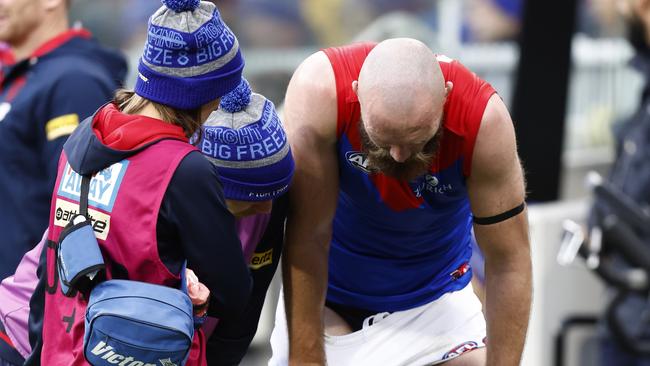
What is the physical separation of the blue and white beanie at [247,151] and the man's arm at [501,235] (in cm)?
55

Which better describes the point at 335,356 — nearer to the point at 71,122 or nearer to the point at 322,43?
the point at 71,122

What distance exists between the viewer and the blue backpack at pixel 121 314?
3.23 metres

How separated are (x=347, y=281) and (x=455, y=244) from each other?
374 mm

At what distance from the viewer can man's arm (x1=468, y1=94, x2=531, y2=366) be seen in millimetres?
3762

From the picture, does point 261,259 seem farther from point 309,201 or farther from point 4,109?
point 4,109

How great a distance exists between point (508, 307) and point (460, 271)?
44 centimetres

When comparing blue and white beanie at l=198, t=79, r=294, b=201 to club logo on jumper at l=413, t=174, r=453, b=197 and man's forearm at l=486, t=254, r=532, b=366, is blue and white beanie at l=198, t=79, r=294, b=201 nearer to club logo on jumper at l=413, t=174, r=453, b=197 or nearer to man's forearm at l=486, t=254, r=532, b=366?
club logo on jumper at l=413, t=174, r=453, b=197

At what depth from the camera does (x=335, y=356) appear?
4.42 m

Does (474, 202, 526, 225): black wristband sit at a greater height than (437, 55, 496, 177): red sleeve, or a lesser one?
lesser

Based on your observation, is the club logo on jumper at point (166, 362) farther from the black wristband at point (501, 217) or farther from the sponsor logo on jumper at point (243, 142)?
the black wristband at point (501, 217)

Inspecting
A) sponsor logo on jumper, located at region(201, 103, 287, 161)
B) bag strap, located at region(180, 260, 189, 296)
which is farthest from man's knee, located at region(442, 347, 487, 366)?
bag strap, located at region(180, 260, 189, 296)

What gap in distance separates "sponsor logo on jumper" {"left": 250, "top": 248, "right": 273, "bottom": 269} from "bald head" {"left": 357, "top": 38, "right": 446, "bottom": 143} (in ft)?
1.74

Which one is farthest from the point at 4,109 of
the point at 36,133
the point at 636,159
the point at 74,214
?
the point at 636,159

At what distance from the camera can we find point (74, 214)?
3.37 m
